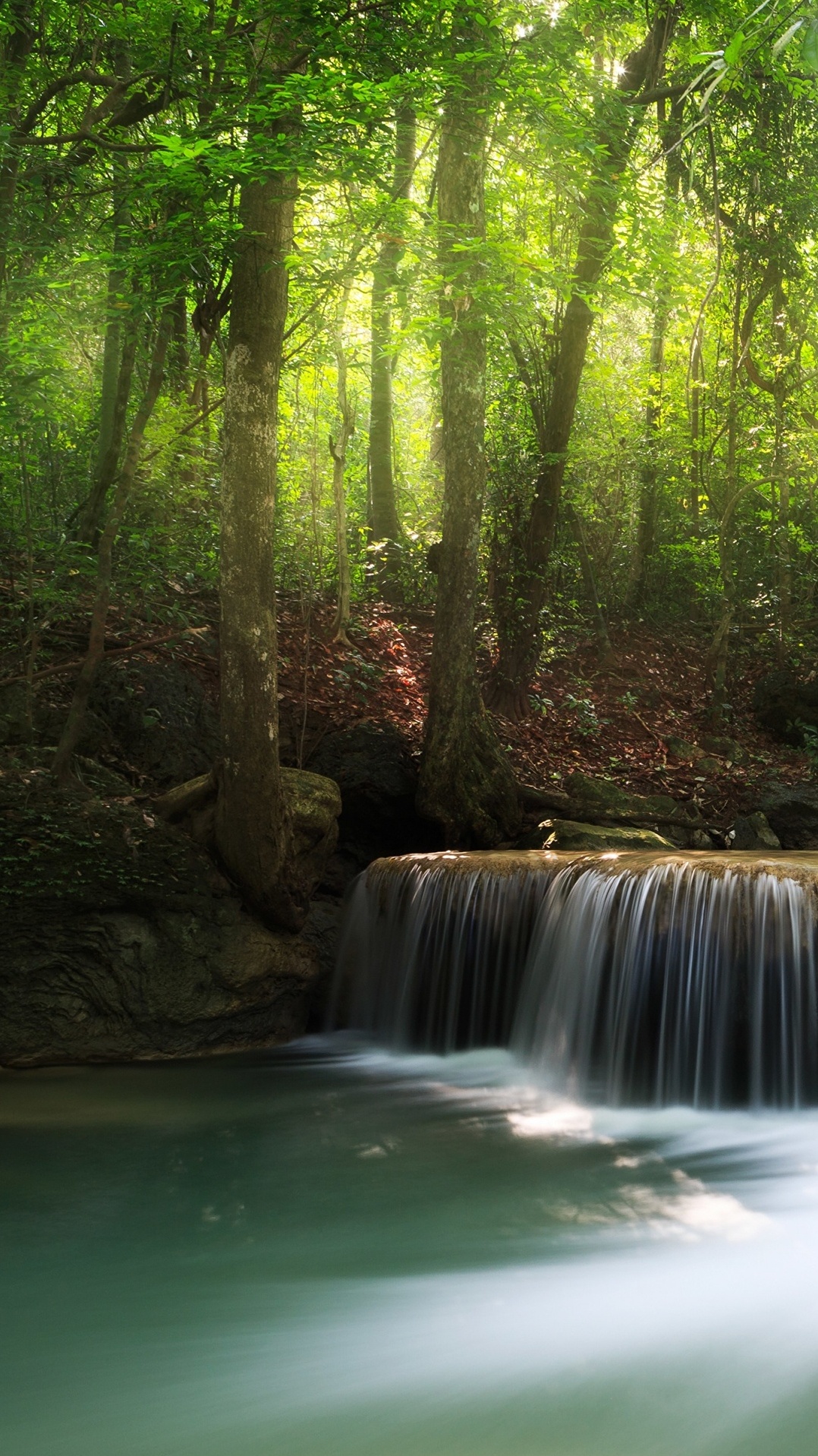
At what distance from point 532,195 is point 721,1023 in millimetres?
11309

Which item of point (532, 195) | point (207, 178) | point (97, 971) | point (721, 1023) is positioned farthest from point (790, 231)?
point (97, 971)

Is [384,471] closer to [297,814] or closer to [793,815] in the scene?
[793,815]

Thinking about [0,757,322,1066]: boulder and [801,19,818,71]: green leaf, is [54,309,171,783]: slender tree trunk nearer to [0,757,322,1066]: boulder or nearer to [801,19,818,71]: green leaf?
[0,757,322,1066]: boulder

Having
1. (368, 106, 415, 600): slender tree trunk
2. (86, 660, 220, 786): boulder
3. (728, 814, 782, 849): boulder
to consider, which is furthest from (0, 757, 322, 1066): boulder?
(368, 106, 415, 600): slender tree trunk

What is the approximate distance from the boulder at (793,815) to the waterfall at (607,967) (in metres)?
2.60

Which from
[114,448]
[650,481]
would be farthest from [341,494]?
[650,481]

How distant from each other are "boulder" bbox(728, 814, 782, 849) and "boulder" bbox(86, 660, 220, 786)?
5362mm

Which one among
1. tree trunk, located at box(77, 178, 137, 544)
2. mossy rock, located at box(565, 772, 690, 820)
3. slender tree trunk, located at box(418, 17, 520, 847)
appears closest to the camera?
tree trunk, located at box(77, 178, 137, 544)

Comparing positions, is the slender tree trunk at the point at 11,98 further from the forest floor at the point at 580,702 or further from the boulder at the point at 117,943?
the boulder at the point at 117,943

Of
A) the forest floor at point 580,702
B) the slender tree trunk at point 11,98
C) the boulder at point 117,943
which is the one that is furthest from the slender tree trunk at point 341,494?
the boulder at point 117,943

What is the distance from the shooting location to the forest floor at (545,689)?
34.5ft

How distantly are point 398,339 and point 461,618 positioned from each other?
2.72 m

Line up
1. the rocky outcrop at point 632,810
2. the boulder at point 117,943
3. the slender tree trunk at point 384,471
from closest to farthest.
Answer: the boulder at point 117,943 < the rocky outcrop at point 632,810 < the slender tree trunk at point 384,471

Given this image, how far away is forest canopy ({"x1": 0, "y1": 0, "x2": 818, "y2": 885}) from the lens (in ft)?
24.9
